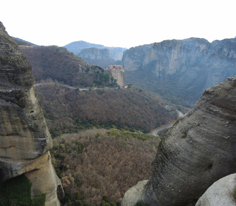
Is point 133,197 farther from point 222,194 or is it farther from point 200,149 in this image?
point 222,194

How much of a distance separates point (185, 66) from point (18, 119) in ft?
379

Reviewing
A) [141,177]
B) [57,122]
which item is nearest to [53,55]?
[57,122]

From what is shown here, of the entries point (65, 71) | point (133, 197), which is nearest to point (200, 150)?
point (133, 197)

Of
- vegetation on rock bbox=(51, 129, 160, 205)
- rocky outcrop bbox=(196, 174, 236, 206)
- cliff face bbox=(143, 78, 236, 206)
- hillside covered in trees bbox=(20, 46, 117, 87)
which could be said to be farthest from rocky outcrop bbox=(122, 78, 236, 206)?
hillside covered in trees bbox=(20, 46, 117, 87)

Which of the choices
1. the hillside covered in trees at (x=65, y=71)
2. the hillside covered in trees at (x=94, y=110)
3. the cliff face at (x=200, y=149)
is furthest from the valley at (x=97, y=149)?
the hillside covered in trees at (x=65, y=71)

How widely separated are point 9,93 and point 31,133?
7.74ft

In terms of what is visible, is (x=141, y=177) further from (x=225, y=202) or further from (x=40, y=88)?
(x=40, y=88)

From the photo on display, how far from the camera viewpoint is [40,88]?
40.9m

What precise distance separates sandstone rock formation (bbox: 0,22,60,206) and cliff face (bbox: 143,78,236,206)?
681 cm

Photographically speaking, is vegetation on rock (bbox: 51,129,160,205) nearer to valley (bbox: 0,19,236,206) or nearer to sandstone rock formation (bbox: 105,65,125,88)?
valley (bbox: 0,19,236,206)

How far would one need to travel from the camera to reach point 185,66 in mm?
106688

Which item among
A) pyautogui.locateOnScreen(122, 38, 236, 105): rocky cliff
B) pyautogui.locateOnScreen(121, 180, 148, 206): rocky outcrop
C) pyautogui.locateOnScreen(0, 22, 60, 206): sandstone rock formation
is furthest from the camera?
pyautogui.locateOnScreen(122, 38, 236, 105): rocky cliff

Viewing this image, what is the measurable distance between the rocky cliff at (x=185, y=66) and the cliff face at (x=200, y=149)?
8265cm

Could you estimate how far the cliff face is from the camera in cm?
561
